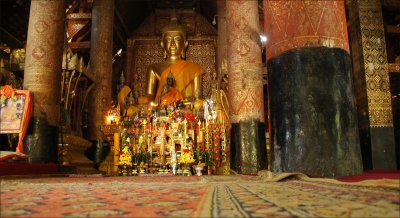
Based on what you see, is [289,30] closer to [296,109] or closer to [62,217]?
[296,109]

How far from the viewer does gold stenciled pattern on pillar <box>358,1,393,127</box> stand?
615 centimetres

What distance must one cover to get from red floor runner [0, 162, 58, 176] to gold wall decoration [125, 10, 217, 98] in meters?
8.21

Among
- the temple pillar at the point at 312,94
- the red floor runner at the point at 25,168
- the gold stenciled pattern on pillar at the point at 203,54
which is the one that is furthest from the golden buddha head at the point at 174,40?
Answer: the temple pillar at the point at 312,94

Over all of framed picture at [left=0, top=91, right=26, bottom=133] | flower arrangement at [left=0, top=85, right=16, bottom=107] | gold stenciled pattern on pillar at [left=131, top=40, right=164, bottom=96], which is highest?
gold stenciled pattern on pillar at [left=131, top=40, right=164, bottom=96]

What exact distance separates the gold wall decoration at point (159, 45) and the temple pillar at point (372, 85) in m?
7.65

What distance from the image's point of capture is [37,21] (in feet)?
20.1

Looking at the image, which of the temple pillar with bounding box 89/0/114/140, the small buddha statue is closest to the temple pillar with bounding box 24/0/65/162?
the temple pillar with bounding box 89/0/114/140

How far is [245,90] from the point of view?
6027 mm

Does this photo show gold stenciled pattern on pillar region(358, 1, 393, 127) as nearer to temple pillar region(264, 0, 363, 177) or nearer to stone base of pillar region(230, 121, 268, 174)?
stone base of pillar region(230, 121, 268, 174)

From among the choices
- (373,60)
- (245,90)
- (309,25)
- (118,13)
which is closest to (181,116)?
(245,90)

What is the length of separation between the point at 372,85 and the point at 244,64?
7.90ft

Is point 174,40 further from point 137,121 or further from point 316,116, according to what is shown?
point 316,116

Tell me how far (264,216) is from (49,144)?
543 centimetres

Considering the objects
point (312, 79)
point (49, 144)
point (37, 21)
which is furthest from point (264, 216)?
point (37, 21)
